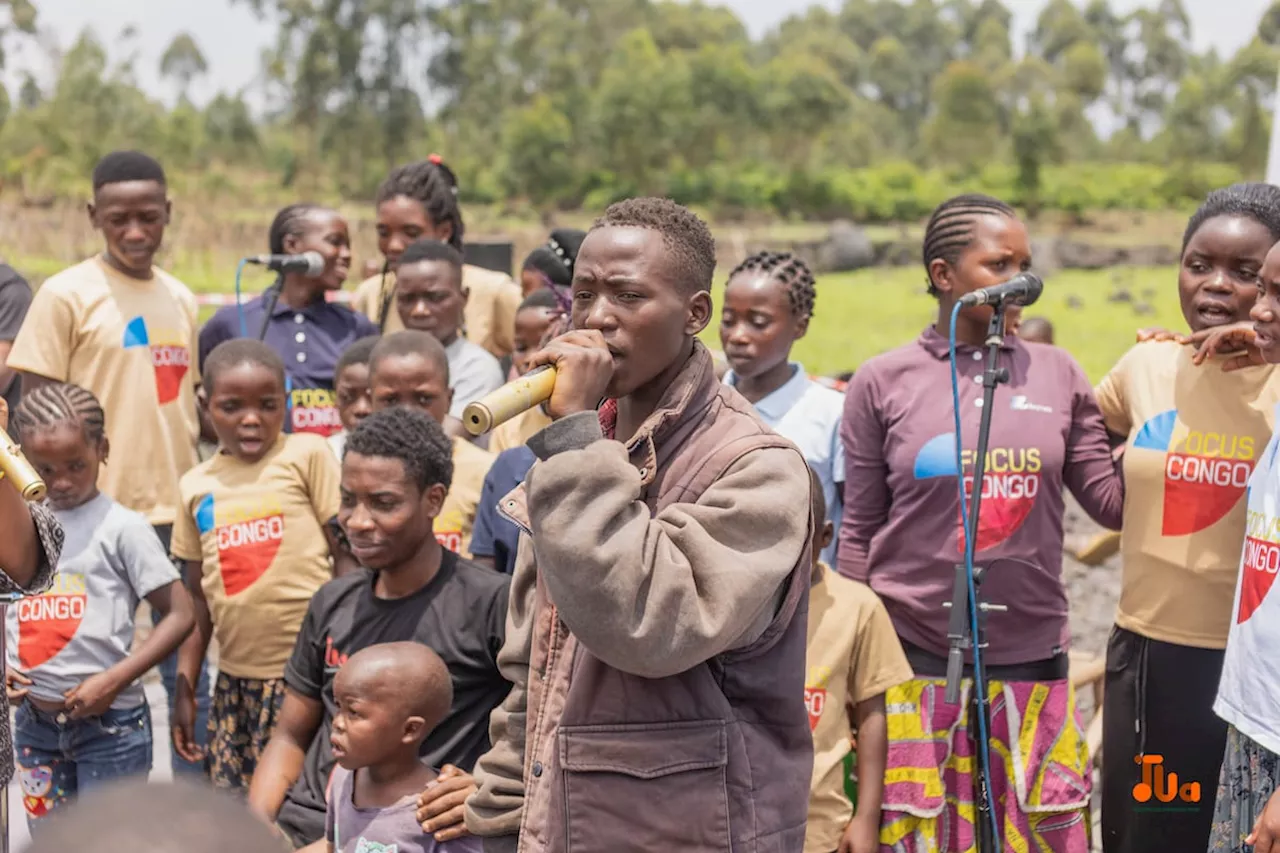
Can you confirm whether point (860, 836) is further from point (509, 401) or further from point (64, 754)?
point (64, 754)

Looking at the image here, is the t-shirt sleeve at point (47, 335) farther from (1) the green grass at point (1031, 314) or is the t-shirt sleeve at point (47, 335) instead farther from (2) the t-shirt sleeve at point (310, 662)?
(1) the green grass at point (1031, 314)

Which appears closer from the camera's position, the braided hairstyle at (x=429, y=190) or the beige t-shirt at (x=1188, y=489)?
the beige t-shirt at (x=1188, y=489)

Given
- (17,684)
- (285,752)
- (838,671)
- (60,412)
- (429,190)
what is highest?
(429,190)

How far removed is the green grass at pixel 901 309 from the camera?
17484mm

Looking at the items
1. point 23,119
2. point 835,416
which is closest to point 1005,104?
point 23,119

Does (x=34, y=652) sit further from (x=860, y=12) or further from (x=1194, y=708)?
(x=860, y=12)

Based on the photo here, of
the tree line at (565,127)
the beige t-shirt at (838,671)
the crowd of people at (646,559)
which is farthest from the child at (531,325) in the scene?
the tree line at (565,127)

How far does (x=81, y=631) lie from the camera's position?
13.4 feet

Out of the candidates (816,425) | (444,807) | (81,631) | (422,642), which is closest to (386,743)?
(444,807)

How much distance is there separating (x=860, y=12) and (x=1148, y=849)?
124 m

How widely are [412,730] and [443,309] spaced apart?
7.01 feet

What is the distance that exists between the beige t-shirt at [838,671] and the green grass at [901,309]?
30.9 ft

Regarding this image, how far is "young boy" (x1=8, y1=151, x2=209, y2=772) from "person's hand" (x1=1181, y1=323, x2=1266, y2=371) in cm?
342

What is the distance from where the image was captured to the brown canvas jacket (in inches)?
82.4
